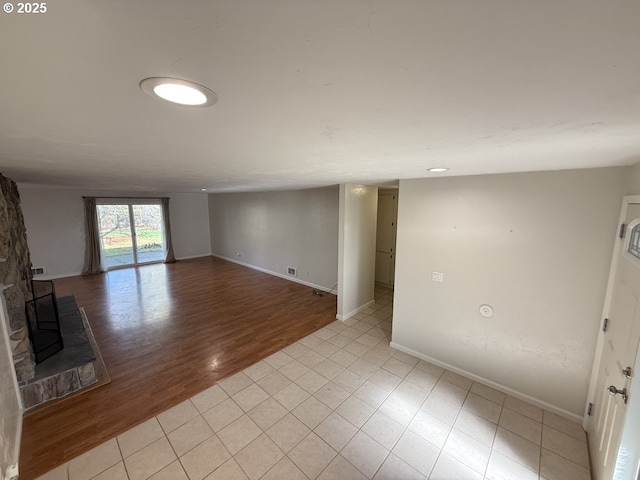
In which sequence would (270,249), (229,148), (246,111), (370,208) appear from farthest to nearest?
1. (270,249)
2. (370,208)
3. (229,148)
4. (246,111)

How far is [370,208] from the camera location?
4.38m

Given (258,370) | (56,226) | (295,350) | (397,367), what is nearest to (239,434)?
(258,370)

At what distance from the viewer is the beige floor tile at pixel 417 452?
193cm

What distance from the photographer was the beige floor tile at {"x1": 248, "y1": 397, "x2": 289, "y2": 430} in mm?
2264

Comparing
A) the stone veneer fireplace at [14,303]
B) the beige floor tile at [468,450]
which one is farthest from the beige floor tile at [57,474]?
the beige floor tile at [468,450]

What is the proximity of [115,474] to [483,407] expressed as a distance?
3.10m

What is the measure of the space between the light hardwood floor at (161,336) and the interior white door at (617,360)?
2946mm

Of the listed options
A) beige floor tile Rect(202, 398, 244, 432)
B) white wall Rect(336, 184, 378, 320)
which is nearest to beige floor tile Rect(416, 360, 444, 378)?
white wall Rect(336, 184, 378, 320)

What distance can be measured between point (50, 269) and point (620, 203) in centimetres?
969

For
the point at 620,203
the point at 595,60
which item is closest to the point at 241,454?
the point at 595,60

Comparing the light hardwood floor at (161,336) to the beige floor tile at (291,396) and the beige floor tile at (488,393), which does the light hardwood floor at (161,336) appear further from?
the beige floor tile at (488,393)

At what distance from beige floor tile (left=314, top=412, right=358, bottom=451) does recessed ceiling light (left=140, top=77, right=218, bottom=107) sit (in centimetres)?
249

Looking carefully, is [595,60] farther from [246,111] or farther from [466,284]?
[466,284]

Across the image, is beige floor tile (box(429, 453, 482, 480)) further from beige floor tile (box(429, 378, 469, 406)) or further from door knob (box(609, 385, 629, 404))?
door knob (box(609, 385, 629, 404))
